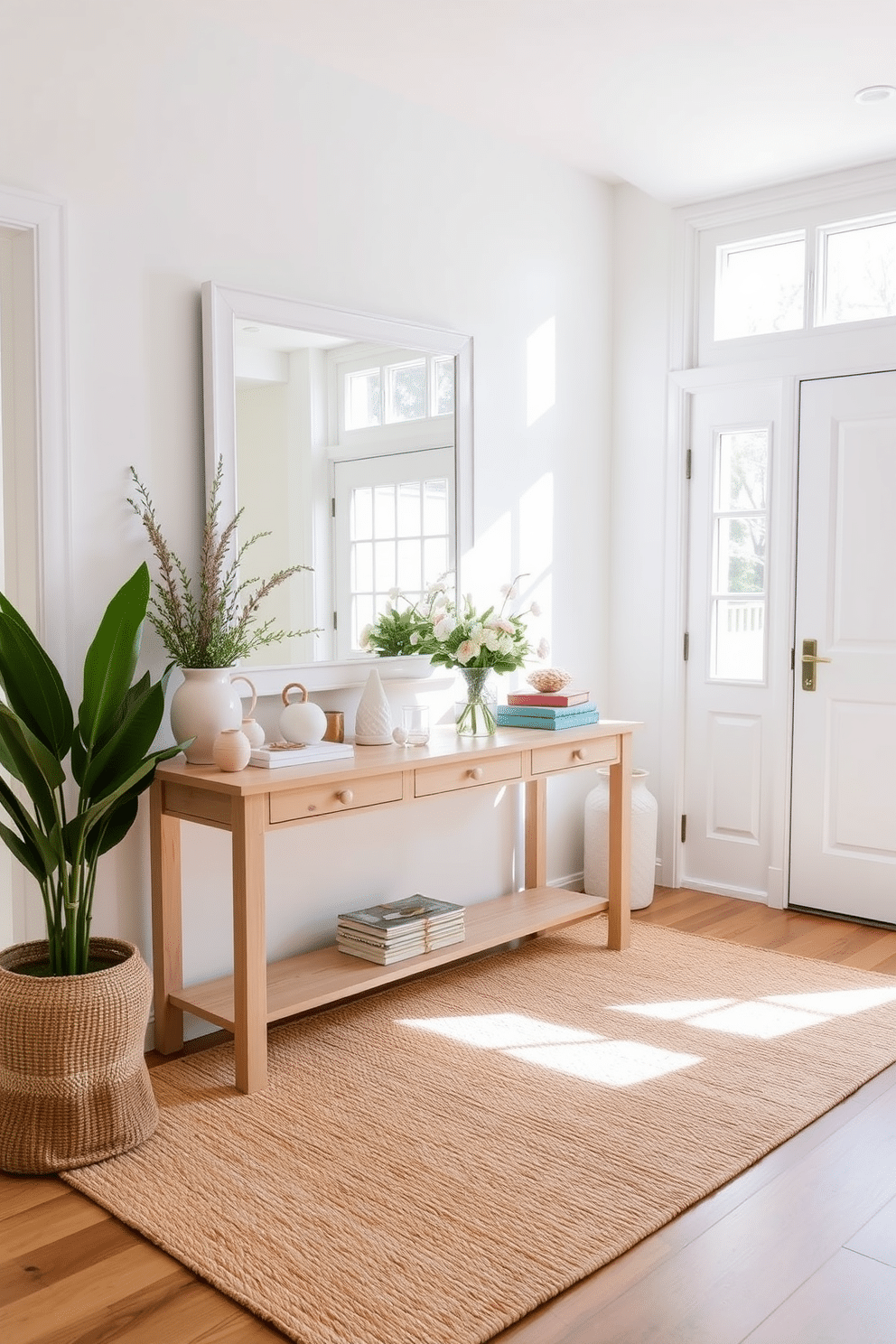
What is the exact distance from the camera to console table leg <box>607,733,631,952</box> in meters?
3.89

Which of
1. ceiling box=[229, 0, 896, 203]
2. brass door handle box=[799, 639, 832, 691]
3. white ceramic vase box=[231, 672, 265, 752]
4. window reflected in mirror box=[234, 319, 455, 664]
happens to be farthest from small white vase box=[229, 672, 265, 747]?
brass door handle box=[799, 639, 832, 691]

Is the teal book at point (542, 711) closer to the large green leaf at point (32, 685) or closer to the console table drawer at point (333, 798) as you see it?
the console table drawer at point (333, 798)

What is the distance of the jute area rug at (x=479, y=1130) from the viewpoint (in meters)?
2.06

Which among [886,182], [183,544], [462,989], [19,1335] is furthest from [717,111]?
[19,1335]

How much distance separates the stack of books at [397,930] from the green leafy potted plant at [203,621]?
71 centimetres

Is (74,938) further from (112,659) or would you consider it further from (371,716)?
(371,716)

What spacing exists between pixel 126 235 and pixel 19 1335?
7.99 feet

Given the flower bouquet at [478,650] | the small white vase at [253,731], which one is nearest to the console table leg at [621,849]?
the flower bouquet at [478,650]

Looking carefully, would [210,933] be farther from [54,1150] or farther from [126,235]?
[126,235]

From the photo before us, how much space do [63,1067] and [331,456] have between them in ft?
6.02

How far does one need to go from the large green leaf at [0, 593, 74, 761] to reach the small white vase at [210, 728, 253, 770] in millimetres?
391

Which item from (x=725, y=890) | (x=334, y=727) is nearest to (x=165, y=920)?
(x=334, y=727)

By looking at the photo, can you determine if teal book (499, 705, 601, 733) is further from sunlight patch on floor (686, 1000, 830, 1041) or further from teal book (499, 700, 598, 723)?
sunlight patch on floor (686, 1000, 830, 1041)

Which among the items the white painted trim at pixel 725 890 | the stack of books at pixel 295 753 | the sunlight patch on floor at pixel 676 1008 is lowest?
the sunlight patch on floor at pixel 676 1008
